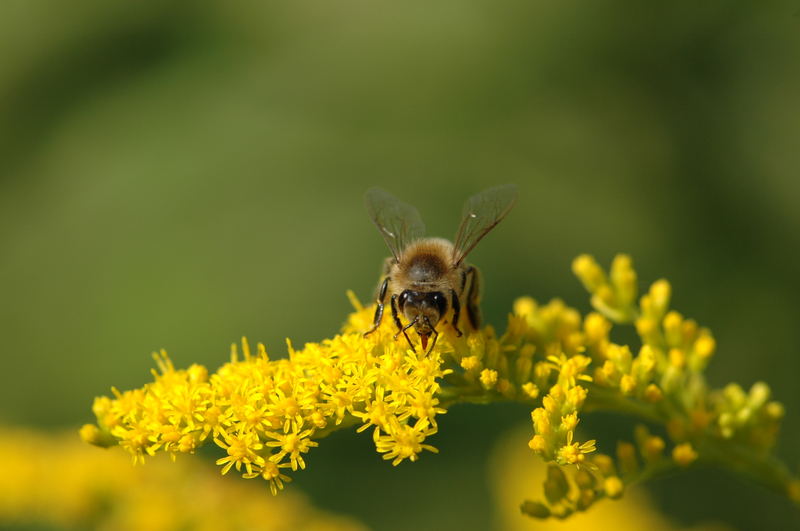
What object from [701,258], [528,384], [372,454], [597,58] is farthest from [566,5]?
[528,384]

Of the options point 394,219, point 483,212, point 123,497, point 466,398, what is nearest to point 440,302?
point 466,398

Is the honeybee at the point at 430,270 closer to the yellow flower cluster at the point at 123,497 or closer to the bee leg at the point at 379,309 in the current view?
the bee leg at the point at 379,309

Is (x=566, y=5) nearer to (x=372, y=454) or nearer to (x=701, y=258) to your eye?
(x=701, y=258)

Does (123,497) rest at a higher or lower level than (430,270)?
lower

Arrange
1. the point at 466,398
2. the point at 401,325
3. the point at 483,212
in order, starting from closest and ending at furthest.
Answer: the point at 466,398, the point at 401,325, the point at 483,212

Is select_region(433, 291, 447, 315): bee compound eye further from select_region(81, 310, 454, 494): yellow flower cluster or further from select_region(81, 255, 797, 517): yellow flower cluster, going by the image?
select_region(81, 310, 454, 494): yellow flower cluster

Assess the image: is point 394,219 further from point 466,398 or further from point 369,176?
point 369,176
